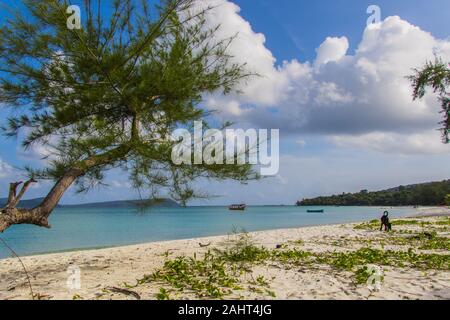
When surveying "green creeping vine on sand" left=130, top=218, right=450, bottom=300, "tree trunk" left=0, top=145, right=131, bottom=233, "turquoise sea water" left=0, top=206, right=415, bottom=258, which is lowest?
"turquoise sea water" left=0, top=206, right=415, bottom=258

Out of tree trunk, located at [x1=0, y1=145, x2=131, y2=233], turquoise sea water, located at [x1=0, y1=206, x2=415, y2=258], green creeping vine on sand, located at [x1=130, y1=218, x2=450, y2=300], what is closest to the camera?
green creeping vine on sand, located at [x1=130, y1=218, x2=450, y2=300]

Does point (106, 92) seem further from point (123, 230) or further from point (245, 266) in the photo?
point (123, 230)

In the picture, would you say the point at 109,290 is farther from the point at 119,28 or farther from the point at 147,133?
the point at 119,28

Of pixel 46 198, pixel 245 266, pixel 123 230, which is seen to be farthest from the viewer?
pixel 123 230

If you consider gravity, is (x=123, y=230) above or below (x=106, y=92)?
below

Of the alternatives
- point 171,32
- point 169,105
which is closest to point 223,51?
point 171,32

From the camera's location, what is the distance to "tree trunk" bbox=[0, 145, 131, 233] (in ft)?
18.8

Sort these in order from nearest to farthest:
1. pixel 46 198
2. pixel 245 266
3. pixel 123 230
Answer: pixel 46 198
pixel 245 266
pixel 123 230

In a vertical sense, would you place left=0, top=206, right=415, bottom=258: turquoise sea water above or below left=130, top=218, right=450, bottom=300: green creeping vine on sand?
below

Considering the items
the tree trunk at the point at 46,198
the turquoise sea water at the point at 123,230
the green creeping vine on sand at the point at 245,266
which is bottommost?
the turquoise sea water at the point at 123,230

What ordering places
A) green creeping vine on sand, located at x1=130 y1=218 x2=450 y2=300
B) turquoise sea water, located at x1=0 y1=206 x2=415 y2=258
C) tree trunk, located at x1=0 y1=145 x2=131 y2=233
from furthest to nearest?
turquoise sea water, located at x1=0 y1=206 x2=415 y2=258 → tree trunk, located at x1=0 y1=145 x2=131 y2=233 → green creeping vine on sand, located at x1=130 y1=218 x2=450 y2=300

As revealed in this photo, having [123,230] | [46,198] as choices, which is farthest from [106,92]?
[123,230]

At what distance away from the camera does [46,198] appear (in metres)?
6.24

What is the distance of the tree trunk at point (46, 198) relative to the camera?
18.8ft
